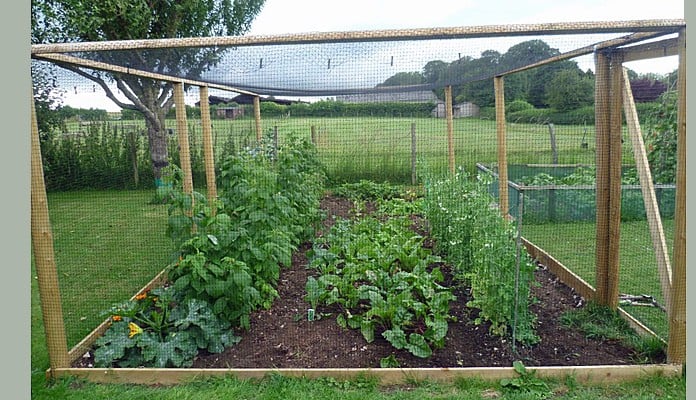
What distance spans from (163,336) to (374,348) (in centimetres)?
145

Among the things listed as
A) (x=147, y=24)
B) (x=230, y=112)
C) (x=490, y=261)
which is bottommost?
(x=490, y=261)

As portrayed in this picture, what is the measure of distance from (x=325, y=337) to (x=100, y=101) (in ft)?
8.42

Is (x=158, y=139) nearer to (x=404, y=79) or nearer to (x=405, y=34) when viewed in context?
(x=404, y=79)

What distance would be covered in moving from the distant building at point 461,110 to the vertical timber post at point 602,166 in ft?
4.88

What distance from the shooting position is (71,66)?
375cm

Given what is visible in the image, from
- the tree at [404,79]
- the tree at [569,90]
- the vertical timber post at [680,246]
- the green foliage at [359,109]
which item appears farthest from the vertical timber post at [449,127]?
the vertical timber post at [680,246]

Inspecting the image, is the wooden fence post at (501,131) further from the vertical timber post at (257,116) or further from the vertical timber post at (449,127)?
the vertical timber post at (257,116)

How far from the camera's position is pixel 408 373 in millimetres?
3383

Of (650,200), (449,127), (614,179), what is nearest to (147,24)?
(449,127)

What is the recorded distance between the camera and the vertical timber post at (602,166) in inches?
161

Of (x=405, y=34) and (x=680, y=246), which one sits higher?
(x=405, y=34)

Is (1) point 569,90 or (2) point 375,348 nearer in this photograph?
(2) point 375,348

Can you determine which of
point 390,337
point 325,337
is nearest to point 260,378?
point 325,337

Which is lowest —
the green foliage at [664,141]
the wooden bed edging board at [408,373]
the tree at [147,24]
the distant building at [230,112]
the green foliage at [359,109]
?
the wooden bed edging board at [408,373]
